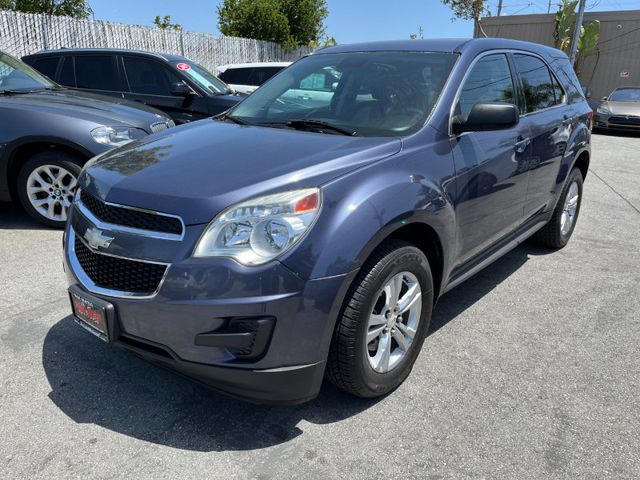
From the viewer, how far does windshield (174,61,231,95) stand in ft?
25.4

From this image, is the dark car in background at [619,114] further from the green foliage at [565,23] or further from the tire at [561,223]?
the tire at [561,223]

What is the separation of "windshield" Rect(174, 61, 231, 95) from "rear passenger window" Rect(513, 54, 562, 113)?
4.87m

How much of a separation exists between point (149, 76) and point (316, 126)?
5531mm

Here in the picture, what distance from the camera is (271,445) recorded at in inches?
92.4

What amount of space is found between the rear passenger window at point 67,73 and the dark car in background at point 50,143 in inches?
103

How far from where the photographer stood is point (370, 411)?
259 cm

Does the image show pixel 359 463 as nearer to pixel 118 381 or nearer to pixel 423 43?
pixel 118 381

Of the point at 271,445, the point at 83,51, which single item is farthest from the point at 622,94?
the point at 271,445

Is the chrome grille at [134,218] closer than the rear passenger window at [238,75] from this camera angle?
Yes

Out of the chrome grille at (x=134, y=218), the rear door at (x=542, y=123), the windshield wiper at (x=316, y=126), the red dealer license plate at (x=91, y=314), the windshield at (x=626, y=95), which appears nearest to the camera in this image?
the chrome grille at (x=134, y=218)

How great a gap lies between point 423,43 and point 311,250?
2040 mm

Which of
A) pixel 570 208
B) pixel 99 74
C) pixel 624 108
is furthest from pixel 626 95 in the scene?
pixel 99 74

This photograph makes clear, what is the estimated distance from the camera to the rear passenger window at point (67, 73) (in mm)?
7719

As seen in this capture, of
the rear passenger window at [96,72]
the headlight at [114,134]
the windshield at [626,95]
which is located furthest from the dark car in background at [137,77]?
the windshield at [626,95]
